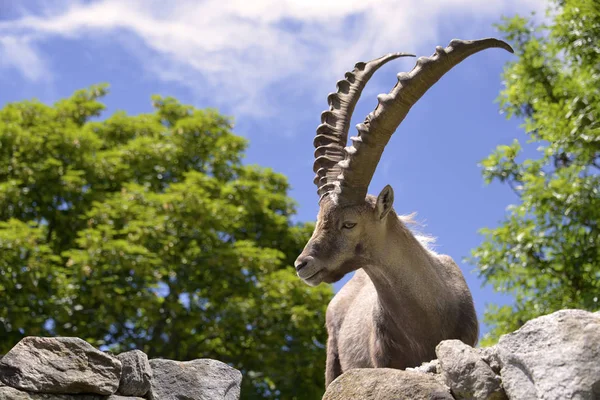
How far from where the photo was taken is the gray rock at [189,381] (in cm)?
534

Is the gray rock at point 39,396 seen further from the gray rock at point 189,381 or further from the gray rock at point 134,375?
the gray rock at point 189,381

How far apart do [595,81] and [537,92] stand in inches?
Answer: 133

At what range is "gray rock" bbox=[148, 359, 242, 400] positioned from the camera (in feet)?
17.5

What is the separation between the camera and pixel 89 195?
25469mm

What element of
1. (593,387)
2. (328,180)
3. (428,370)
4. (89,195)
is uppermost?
(89,195)

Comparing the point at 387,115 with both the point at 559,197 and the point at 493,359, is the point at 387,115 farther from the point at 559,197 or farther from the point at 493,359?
the point at 559,197

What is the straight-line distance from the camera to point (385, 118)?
6.74 m

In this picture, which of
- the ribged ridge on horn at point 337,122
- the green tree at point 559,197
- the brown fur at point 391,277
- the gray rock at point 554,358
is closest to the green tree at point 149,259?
the green tree at point 559,197

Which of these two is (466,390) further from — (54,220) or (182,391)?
(54,220)

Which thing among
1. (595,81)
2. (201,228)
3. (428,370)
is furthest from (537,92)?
(428,370)

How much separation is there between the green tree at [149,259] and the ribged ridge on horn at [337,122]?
15.1 m

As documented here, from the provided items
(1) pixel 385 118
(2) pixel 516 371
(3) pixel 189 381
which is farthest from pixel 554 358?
(1) pixel 385 118

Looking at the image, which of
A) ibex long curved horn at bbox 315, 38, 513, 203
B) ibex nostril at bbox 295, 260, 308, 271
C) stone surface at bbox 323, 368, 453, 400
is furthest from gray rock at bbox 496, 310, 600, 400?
ibex long curved horn at bbox 315, 38, 513, 203

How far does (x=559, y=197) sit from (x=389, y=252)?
1396 cm
